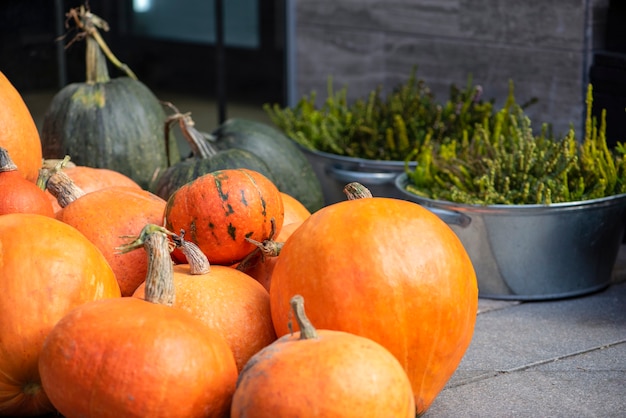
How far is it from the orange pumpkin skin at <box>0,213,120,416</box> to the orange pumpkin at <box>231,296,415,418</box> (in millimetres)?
524

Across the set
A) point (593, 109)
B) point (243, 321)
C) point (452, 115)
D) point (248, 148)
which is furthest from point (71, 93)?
point (593, 109)

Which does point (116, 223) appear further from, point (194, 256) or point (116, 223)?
point (194, 256)

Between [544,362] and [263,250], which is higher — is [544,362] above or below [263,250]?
below

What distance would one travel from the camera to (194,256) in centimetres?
223

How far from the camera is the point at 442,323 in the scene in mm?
2078

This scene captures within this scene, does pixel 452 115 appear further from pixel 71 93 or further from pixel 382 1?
pixel 71 93

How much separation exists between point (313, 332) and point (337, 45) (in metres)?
4.01

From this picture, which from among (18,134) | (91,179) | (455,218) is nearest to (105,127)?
(91,179)

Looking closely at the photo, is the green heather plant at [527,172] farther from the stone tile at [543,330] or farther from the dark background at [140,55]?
the dark background at [140,55]

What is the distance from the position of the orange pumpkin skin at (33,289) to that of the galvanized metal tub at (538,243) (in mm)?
1518

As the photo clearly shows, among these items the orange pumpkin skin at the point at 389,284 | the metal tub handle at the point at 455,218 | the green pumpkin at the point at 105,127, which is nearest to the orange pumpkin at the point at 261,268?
the orange pumpkin skin at the point at 389,284

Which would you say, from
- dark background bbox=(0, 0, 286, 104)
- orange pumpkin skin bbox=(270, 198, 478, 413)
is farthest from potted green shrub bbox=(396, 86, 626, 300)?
dark background bbox=(0, 0, 286, 104)

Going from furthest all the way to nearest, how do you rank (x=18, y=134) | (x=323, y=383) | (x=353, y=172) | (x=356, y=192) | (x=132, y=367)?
1. (x=353, y=172)
2. (x=18, y=134)
3. (x=356, y=192)
4. (x=132, y=367)
5. (x=323, y=383)

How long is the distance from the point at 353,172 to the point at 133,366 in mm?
2481
